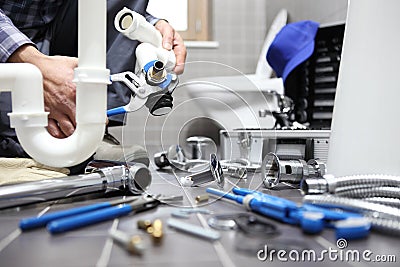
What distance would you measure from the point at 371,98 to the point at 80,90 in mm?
321

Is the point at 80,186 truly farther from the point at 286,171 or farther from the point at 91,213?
the point at 286,171

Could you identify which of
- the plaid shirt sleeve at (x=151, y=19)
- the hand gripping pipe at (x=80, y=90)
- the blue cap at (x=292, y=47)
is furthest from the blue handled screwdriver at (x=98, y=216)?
the blue cap at (x=292, y=47)

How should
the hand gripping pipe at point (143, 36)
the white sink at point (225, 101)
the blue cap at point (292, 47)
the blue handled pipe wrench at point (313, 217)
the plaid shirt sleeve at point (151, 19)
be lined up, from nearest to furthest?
the blue handled pipe wrench at point (313, 217) < the hand gripping pipe at point (143, 36) < the white sink at point (225, 101) < the plaid shirt sleeve at point (151, 19) < the blue cap at point (292, 47)

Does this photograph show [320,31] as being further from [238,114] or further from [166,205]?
[166,205]

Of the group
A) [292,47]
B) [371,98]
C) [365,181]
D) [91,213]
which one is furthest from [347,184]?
Answer: [292,47]

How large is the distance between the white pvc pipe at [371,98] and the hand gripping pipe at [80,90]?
28cm

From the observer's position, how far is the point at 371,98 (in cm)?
51

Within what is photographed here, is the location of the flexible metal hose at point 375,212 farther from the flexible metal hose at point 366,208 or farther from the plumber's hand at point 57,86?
the plumber's hand at point 57,86

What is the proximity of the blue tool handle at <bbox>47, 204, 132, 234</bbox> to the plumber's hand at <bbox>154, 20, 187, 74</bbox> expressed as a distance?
0.27 meters

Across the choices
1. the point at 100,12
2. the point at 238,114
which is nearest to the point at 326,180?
the point at 100,12

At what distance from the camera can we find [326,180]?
0.44m

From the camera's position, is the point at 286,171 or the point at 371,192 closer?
the point at 371,192

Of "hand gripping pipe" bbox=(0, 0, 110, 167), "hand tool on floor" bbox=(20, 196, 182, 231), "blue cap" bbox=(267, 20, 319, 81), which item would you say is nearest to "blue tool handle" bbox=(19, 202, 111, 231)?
"hand tool on floor" bbox=(20, 196, 182, 231)

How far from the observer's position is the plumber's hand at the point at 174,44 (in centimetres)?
67
